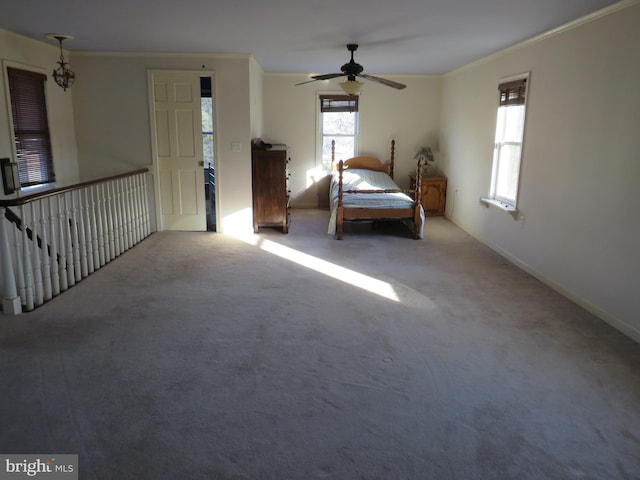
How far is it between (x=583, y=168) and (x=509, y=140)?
1607 millimetres

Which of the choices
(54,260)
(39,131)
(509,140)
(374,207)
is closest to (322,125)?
(374,207)

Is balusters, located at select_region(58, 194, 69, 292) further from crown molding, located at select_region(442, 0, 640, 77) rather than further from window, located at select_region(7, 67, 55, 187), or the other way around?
crown molding, located at select_region(442, 0, 640, 77)

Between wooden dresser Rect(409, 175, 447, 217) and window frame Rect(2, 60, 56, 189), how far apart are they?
5292 mm

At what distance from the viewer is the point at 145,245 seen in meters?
5.75

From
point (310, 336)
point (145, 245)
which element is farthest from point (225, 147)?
point (310, 336)

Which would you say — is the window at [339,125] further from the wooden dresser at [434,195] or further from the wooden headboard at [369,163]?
the wooden dresser at [434,195]

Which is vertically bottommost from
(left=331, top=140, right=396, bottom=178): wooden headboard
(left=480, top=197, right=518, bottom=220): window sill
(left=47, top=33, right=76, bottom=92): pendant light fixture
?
(left=480, top=197, right=518, bottom=220): window sill

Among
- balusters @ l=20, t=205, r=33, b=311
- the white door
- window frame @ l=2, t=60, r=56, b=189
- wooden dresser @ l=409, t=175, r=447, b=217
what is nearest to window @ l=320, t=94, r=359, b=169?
wooden dresser @ l=409, t=175, r=447, b=217

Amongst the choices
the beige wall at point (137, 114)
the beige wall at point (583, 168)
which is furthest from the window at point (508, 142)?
the beige wall at point (137, 114)

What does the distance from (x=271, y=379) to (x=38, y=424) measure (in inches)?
46.5

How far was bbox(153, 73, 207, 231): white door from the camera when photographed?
612 cm

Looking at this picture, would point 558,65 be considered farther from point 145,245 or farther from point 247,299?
point 145,245

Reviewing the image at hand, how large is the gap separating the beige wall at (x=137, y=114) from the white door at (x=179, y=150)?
16 centimetres
